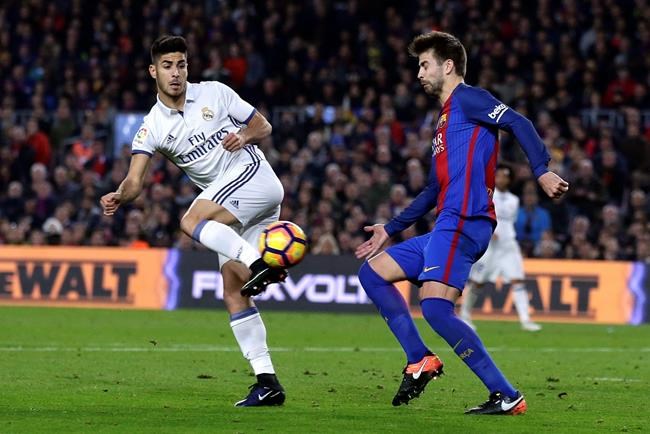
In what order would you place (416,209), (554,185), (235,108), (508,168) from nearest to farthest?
(554,185)
(416,209)
(235,108)
(508,168)

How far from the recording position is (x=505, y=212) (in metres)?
18.7

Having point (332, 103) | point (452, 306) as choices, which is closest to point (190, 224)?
point (452, 306)

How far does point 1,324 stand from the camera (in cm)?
1753

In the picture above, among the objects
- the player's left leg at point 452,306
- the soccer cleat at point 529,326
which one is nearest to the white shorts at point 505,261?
the soccer cleat at point 529,326

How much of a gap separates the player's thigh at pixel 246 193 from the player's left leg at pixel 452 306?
145cm

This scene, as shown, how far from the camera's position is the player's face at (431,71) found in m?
8.80

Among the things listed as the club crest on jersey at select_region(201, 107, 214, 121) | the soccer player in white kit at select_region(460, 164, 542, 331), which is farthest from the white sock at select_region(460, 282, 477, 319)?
the club crest on jersey at select_region(201, 107, 214, 121)

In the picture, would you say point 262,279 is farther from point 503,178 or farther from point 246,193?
point 503,178

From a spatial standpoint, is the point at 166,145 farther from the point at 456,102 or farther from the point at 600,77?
the point at 600,77

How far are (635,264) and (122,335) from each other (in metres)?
8.12

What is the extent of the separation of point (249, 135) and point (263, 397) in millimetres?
1802

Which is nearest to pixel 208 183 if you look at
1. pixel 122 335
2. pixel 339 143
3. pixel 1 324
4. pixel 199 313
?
pixel 122 335

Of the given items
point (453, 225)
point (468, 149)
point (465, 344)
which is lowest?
point (465, 344)

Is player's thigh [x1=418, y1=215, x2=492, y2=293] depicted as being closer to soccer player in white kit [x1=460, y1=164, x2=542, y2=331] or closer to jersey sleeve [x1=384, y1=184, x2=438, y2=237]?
jersey sleeve [x1=384, y1=184, x2=438, y2=237]
